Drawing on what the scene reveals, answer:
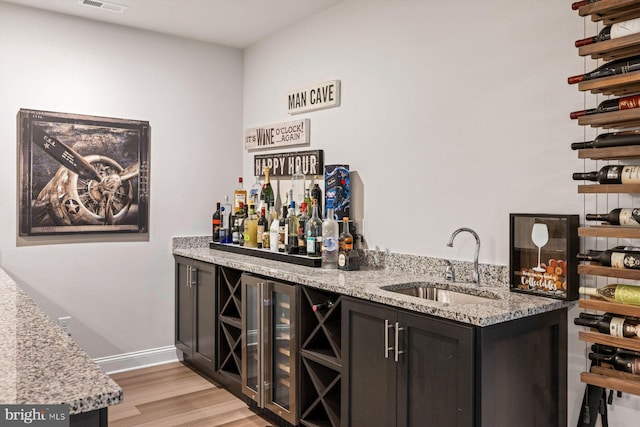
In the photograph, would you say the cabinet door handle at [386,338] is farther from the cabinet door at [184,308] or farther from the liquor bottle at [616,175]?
the cabinet door at [184,308]

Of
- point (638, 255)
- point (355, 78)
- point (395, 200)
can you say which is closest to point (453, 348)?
point (638, 255)

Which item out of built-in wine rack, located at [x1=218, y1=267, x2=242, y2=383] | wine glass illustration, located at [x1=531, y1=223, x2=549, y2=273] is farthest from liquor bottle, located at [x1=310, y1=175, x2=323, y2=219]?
wine glass illustration, located at [x1=531, y1=223, x2=549, y2=273]

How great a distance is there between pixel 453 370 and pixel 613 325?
559 mm

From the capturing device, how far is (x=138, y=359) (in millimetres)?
3865

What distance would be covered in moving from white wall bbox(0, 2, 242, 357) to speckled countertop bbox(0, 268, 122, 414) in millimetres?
1970

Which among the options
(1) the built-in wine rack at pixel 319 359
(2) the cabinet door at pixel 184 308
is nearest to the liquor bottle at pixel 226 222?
(2) the cabinet door at pixel 184 308

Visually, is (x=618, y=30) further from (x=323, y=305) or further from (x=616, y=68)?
(x=323, y=305)

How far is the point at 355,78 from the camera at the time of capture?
125 inches

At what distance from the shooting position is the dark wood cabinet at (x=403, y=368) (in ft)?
5.95

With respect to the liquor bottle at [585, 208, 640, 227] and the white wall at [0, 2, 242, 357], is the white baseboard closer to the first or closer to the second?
the white wall at [0, 2, 242, 357]

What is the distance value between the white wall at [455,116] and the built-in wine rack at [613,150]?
25 cm

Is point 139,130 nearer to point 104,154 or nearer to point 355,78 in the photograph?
point 104,154

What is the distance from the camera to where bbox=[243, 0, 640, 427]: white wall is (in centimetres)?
213

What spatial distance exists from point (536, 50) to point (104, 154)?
2912 millimetres
